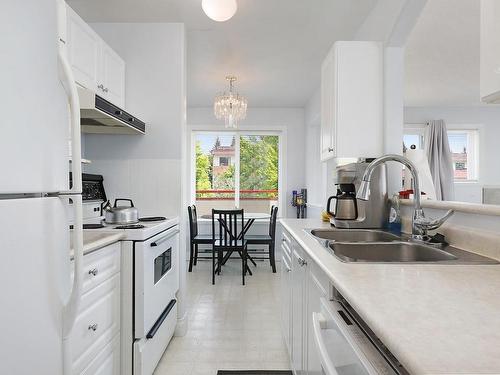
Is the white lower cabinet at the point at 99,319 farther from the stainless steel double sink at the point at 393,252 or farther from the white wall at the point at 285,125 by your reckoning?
the white wall at the point at 285,125

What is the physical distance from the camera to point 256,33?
291cm

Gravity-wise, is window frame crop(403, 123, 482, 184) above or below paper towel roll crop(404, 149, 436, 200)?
above

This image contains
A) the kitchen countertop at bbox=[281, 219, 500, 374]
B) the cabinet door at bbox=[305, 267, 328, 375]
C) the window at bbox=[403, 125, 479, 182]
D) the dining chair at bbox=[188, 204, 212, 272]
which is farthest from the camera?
the window at bbox=[403, 125, 479, 182]

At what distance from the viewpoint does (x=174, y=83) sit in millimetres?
2684

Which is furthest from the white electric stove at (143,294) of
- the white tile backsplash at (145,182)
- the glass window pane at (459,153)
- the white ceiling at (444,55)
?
the glass window pane at (459,153)

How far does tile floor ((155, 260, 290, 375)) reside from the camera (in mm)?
2123

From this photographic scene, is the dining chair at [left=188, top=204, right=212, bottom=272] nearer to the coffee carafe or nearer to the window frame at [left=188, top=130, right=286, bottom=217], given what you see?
the window frame at [left=188, top=130, right=286, bottom=217]

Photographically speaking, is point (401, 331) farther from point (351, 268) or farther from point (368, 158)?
point (368, 158)

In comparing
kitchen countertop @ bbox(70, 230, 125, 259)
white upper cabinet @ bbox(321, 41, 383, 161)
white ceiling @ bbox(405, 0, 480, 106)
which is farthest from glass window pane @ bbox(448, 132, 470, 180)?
kitchen countertop @ bbox(70, 230, 125, 259)

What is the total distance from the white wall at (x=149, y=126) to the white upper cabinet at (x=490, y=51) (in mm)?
2137

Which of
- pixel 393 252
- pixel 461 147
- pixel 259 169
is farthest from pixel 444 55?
pixel 259 169

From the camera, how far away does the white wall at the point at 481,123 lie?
5.59 meters

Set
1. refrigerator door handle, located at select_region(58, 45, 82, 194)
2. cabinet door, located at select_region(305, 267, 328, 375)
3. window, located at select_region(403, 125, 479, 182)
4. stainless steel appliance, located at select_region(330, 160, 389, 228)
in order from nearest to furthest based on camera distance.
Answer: refrigerator door handle, located at select_region(58, 45, 82, 194), cabinet door, located at select_region(305, 267, 328, 375), stainless steel appliance, located at select_region(330, 160, 389, 228), window, located at select_region(403, 125, 479, 182)

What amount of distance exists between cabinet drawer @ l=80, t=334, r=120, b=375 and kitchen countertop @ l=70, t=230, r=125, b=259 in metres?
0.49
